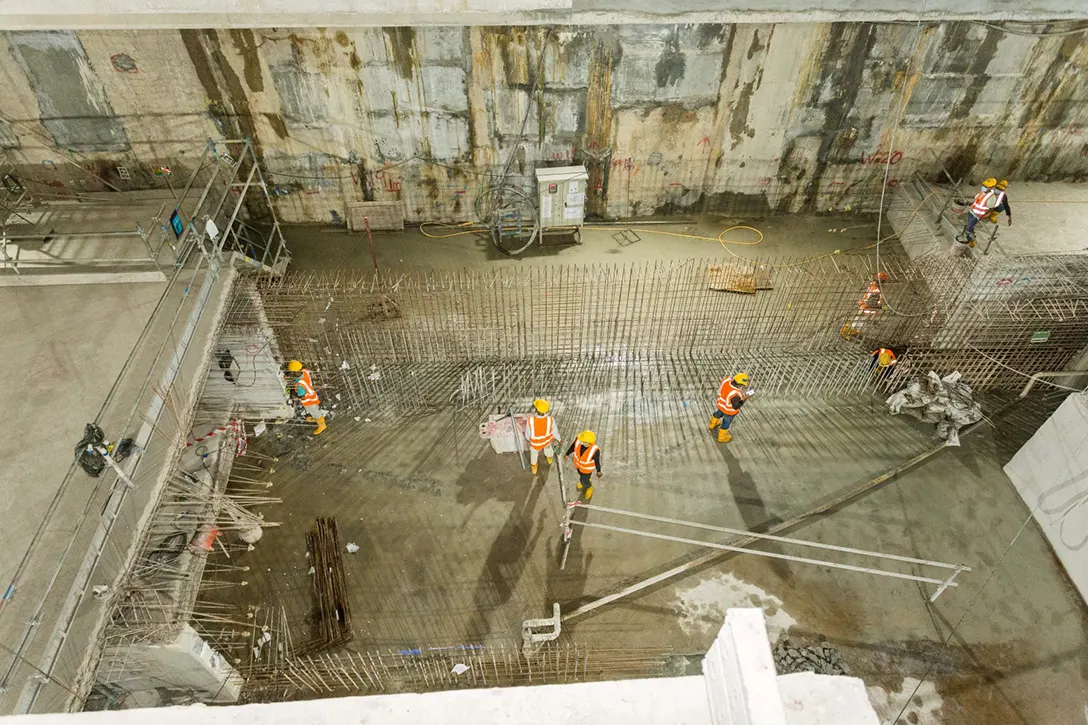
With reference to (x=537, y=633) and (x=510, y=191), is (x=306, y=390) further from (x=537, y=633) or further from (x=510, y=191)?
(x=510, y=191)

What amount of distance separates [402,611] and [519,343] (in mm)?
5043

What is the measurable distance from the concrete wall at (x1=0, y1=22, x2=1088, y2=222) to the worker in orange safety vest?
2715 millimetres

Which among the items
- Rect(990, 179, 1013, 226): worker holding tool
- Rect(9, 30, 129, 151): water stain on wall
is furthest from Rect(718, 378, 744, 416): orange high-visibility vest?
Rect(9, 30, 129, 151): water stain on wall

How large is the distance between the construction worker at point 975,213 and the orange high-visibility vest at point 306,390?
1185 cm

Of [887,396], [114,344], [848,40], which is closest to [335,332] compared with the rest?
[114,344]

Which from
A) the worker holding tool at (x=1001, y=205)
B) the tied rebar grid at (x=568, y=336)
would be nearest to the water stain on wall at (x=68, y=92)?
the tied rebar grid at (x=568, y=336)

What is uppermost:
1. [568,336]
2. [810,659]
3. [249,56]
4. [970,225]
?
[249,56]

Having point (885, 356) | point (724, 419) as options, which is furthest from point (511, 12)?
point (885, 356)

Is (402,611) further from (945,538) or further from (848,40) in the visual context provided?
(848,40)

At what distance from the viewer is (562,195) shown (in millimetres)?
13727

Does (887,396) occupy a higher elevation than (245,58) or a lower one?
lower

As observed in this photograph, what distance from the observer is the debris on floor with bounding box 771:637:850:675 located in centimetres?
797

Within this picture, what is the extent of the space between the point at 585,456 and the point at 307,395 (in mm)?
4392

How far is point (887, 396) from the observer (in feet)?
37.3
